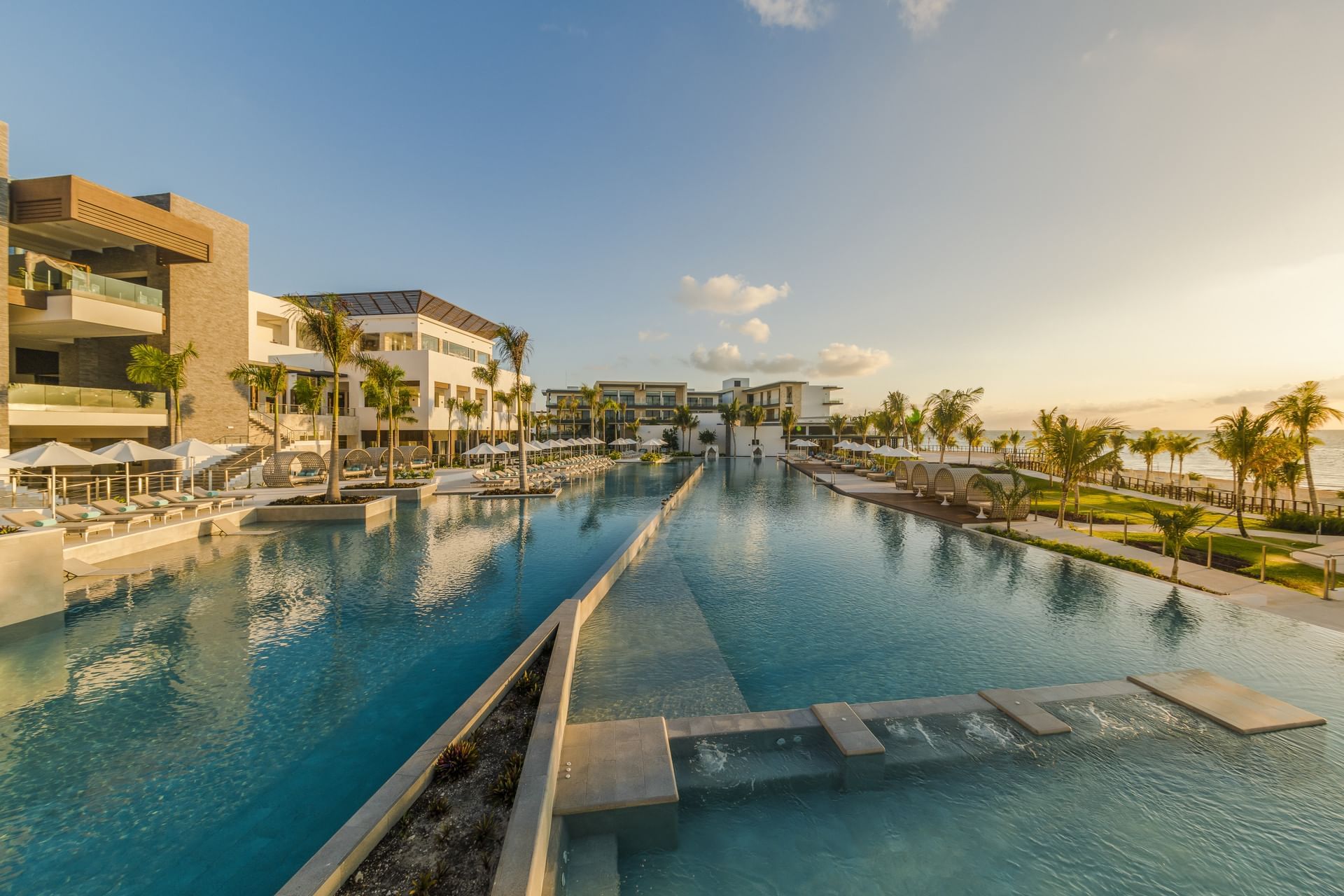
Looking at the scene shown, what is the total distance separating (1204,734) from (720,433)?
2681 inches

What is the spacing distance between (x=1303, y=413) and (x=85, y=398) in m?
47.7

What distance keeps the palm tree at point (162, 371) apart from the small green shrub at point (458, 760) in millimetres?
25585

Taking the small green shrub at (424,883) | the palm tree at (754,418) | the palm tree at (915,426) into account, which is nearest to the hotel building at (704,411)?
the palm tree at (754,418)

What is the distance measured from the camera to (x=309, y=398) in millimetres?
33781

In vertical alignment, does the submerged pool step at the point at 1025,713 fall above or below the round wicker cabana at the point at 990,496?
below

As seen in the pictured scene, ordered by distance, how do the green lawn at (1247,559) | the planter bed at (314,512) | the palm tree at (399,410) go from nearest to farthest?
1. the green lawn at (1247,559)
2. the planter bed at (314,512)
3. the palm tree at (399,410)

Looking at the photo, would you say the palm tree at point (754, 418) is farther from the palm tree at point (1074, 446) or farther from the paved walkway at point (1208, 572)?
the palm tree at point (1074, 446)

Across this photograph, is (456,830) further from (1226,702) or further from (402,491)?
(402,491)

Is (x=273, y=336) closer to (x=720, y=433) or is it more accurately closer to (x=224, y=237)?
(x=224, y=237)

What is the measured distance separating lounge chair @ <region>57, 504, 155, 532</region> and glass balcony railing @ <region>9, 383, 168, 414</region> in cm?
538

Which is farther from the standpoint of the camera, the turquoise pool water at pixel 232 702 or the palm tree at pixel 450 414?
the palm tree at pixel 450 414

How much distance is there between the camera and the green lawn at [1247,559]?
11492 mm

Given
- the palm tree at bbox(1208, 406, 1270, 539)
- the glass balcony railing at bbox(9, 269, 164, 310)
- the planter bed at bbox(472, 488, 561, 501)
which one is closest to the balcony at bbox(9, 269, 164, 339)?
the glass balcony railing at bbox(9, 269, 164, 310)

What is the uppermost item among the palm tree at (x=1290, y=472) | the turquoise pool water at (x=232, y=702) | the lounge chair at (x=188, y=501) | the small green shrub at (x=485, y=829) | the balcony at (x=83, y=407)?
the balcony at (x=83, y=407)
